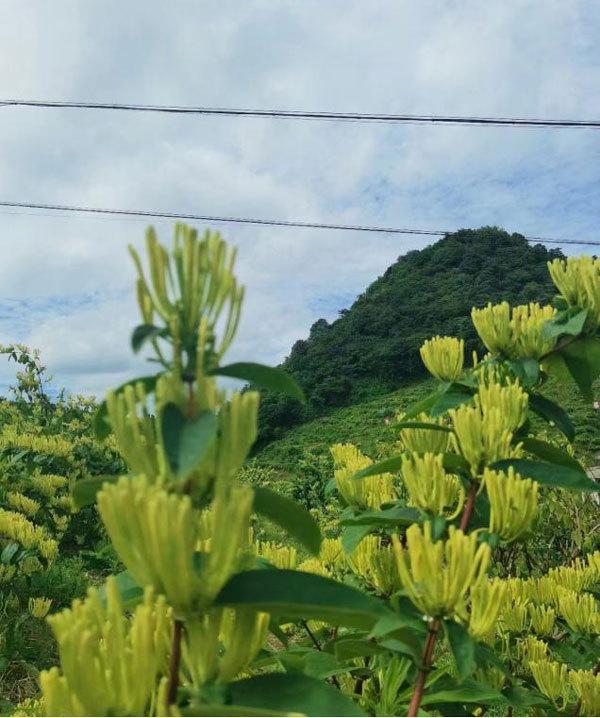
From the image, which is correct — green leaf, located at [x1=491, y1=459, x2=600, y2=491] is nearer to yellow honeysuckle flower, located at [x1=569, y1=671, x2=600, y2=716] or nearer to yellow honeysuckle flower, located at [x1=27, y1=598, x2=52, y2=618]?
yellow honeysuckle flower, located at [x1=569, y1=671, x2=600, y2=716]

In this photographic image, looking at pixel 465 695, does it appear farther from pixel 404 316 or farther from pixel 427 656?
pixel 404 316

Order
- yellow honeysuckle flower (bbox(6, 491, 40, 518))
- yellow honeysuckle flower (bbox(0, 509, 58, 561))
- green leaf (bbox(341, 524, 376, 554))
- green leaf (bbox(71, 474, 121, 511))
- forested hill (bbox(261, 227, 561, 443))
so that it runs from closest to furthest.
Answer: green leaf (bbox(71, 474, 121, 511)) → green leaf (bbox(341, 524, 376, 554)) → yellow honeysuckle flower (bbox(0, 509, 58, 561)) → yellow honeysuckle flower (bbox(6, 491, 40, 518)) → forested hill (bbox(261, 227, 561, 443))

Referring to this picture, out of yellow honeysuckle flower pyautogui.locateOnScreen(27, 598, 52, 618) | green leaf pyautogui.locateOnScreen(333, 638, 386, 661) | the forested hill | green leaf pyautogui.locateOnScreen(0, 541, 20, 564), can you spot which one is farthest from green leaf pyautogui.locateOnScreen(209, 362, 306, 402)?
the forested hill

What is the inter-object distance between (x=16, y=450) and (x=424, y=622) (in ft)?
15.5

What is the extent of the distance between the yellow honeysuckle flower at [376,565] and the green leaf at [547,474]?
0.29 m

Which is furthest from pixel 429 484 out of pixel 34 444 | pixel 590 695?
pixel 34 444

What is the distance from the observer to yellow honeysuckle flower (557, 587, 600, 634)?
1562 millimetres

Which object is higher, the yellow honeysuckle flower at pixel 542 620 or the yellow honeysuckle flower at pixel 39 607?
the yellow honeysuckle flower at pixel 542 620

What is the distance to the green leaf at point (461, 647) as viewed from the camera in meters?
0.78

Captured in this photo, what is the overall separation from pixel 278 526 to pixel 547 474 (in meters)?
A: 0.37

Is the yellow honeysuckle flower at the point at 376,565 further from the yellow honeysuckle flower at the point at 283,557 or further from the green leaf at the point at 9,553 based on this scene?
the green leaf at the point at 9,553

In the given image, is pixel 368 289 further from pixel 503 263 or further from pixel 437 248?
pixel 503 263

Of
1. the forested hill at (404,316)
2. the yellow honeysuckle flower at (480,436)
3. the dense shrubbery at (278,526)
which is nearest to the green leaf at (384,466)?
the dense shrubbery at (278,526)

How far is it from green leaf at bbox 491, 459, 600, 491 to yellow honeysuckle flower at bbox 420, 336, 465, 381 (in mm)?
333
